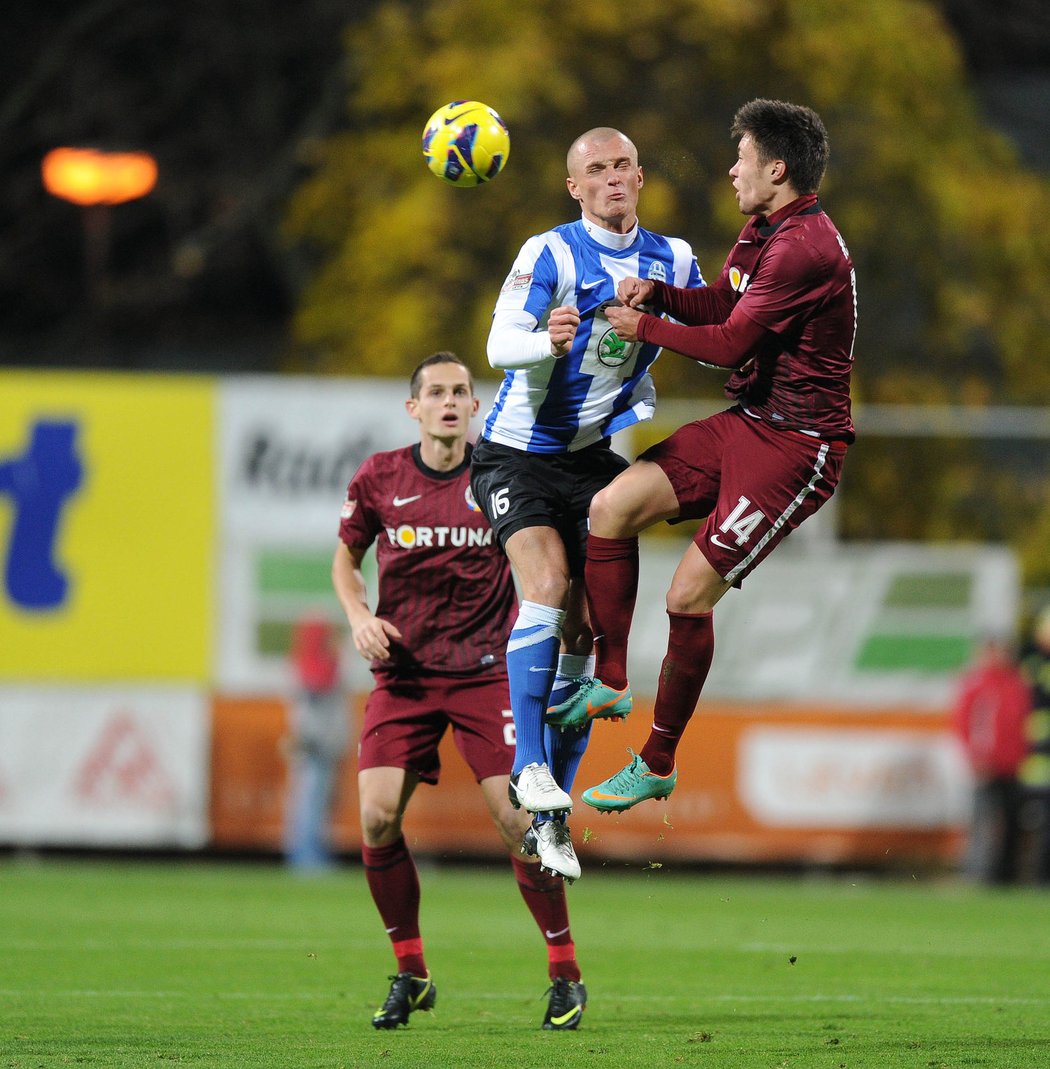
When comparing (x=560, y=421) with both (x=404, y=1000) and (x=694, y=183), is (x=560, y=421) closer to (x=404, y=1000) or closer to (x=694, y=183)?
(x=404, y=1000)

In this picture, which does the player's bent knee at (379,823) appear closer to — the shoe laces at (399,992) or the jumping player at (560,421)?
the shoe laces at (399,992)

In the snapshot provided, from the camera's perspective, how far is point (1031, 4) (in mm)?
25516

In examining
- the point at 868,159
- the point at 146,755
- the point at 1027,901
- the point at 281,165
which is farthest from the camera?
the point at 281,165

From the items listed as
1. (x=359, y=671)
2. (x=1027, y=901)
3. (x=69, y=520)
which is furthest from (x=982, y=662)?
(x=69, y=520)

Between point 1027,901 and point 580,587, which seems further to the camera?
point 1027,901

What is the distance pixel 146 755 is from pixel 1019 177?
11.4 meters

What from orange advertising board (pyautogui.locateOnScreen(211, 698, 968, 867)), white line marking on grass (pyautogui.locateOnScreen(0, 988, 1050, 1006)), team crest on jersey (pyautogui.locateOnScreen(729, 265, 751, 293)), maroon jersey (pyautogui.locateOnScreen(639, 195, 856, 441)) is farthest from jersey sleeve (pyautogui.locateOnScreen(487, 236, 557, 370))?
orange advertising board (pyautogui.locateOnScreen(211, 698, 968, 867))

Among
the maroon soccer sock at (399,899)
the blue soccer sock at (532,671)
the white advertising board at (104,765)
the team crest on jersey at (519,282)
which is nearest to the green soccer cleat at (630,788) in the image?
the blue soccer sock at (532,671)

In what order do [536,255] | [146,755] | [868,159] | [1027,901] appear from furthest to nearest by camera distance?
[868,159] → [146,755] → [1027,901] → [536,255]

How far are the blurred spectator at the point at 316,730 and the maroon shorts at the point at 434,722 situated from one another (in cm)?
778

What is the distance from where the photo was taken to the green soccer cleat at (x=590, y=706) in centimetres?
853

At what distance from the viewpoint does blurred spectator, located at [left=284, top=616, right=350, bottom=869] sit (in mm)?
17062

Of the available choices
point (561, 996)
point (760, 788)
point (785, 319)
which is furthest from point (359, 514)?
point (760, 788)

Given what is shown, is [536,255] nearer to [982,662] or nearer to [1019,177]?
[982,662]
